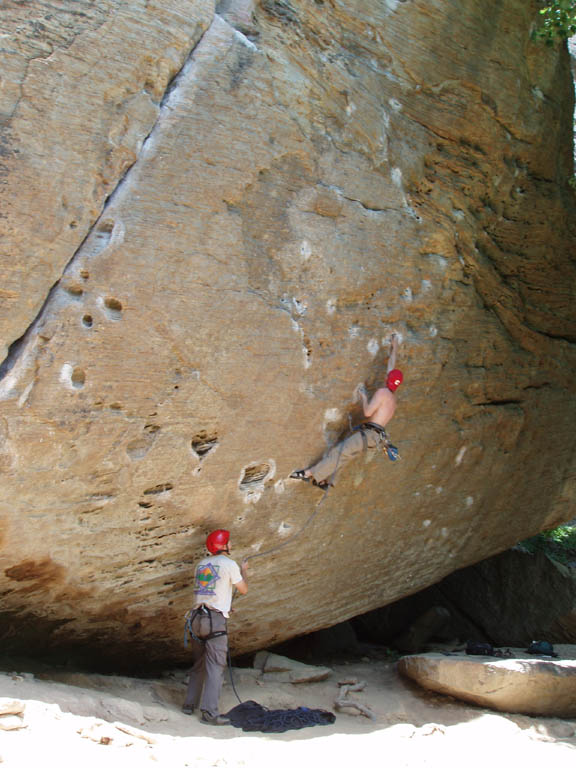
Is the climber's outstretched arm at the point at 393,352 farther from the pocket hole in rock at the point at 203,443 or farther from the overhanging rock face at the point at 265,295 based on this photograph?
the pocket hole in rock at the point at 203,443

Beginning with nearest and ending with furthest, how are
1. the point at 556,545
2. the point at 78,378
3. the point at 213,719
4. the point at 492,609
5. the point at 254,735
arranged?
the point at 78,378 < the point at 254,735 < the point at 213,719 < the point at 492,609 < the point at 556,545

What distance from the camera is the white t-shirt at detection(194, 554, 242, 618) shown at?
464 cm

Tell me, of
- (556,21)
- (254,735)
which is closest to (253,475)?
(254,735)

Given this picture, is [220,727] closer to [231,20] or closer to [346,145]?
[346,145]

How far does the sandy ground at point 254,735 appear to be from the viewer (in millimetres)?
3438

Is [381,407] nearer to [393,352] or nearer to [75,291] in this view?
[393,352]

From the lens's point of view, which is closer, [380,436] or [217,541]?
[217,541]

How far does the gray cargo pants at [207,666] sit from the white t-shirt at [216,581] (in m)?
0.08

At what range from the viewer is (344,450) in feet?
16.5

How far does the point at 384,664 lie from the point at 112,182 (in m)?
4.62

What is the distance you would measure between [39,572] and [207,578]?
3.40 ft

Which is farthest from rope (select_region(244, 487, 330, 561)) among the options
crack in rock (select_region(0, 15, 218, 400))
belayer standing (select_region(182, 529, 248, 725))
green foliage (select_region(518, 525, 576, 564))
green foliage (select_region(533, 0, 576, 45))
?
green foliage (select_region(533, 0, 576, 45))

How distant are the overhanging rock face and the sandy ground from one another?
0.50 metres

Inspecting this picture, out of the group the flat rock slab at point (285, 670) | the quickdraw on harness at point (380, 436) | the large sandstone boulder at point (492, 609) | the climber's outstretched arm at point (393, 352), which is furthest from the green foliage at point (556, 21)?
the flat rock slab at point (285, 670)
